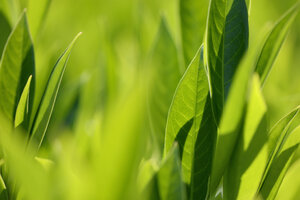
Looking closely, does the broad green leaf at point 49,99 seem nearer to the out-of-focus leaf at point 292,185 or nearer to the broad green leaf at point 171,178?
the broad green leaf at point 171,178

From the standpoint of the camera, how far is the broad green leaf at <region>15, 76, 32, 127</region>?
500mm

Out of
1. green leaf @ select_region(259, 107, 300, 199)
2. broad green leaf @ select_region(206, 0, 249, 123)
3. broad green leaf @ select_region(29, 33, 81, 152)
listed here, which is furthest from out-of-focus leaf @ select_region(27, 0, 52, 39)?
green leaf @ select_region(259, 107, 300, 199)

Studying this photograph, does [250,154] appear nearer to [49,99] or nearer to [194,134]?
[194,134]

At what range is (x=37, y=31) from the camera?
647 mm

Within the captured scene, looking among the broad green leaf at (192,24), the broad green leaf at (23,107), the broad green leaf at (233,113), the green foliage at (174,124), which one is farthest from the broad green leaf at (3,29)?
the broad green leaf at (233,113)

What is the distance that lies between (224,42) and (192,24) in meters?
0.15

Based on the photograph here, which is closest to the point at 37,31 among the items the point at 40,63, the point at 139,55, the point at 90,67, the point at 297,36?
the point at 40,63

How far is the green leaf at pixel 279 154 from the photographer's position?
1.69 ft

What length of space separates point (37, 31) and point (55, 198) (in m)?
0.33

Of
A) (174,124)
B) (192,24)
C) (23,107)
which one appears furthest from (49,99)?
(192,24)

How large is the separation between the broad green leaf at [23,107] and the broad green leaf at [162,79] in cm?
18

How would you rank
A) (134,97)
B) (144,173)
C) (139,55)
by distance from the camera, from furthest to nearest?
(139,55)
(144,173)
(134,97)

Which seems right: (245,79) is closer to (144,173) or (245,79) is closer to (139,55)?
(144,173)

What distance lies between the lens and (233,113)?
43 centimetres
